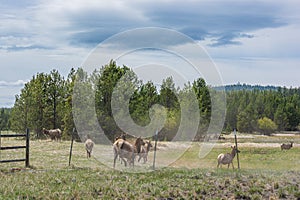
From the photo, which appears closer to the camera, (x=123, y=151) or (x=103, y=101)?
(x=123, y=151)

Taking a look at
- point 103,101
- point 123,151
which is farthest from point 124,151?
point 103,101

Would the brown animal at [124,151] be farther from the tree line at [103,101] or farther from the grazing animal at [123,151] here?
the tree line at [103,101]

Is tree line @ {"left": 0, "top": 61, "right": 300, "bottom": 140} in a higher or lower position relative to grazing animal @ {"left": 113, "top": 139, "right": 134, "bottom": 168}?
higher

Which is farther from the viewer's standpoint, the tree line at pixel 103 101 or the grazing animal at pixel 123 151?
the tree line at pixel 103 101

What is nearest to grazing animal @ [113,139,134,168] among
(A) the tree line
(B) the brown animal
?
(B) the brown animal

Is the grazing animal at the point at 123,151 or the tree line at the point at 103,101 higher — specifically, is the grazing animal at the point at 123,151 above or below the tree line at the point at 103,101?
below

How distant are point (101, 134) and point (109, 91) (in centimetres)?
508

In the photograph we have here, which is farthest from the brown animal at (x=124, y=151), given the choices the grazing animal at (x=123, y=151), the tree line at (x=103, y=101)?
the tree line at (x=103, y=101)

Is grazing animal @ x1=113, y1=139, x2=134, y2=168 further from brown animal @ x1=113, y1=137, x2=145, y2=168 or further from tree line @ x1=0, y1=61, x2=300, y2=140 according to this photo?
tree line @ x1=0, y1=61, x2=300, y2=140

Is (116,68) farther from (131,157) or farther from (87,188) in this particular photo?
(87,188)

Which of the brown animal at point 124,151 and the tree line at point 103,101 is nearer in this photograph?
the brown animal at point 124,151

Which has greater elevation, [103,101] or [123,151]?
[103,101]

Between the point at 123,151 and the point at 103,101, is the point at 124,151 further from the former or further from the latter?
the point at 103,101

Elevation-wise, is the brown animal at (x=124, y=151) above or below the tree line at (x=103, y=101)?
below
